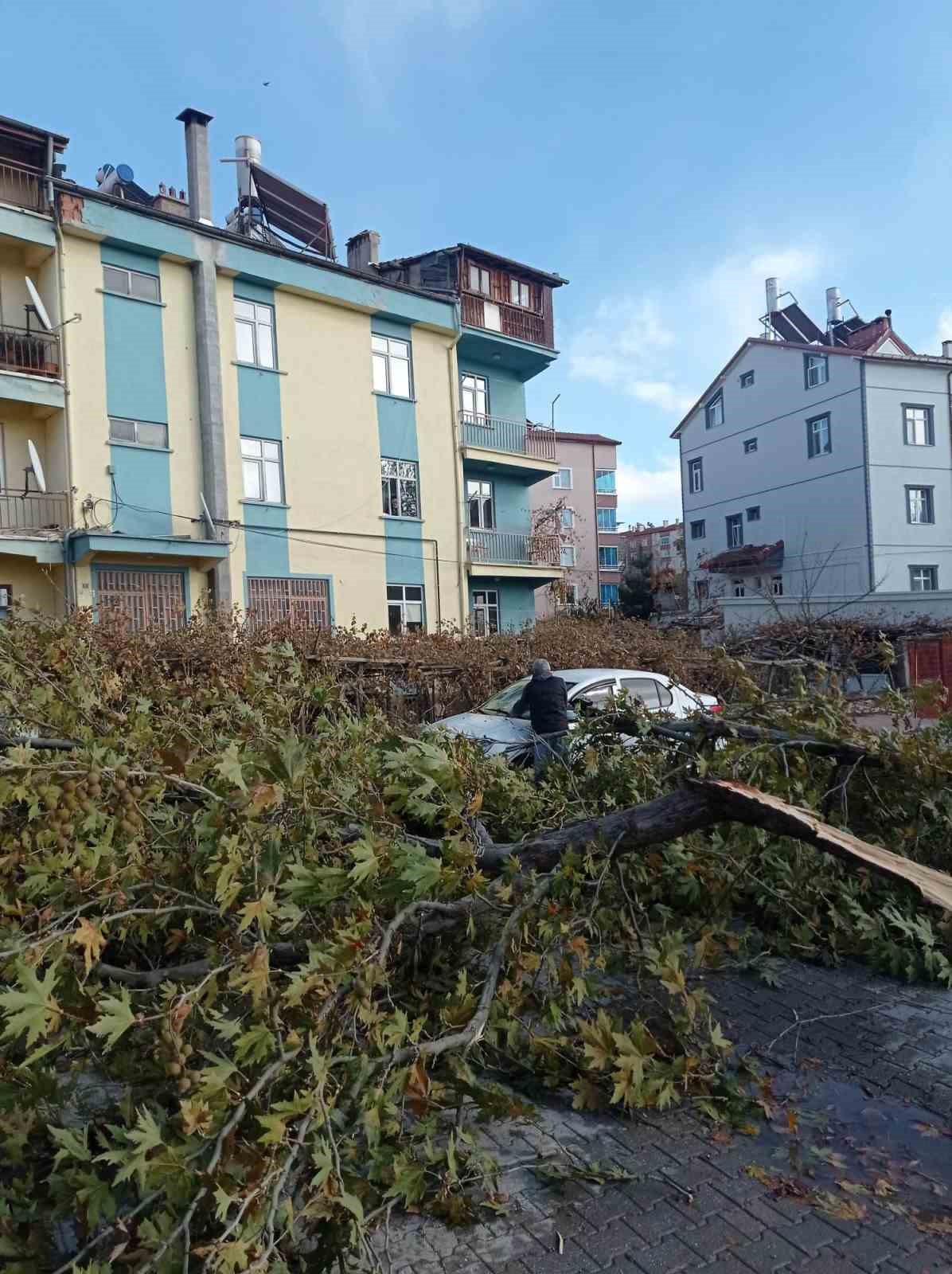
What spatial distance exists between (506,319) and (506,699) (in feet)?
61.0

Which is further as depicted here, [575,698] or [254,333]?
[254,333]

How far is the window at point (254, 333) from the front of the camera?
20156mm

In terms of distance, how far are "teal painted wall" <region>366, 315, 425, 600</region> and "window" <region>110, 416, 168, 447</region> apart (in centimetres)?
577

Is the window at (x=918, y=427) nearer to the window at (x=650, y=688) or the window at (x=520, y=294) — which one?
the window at (x=520, y=294)

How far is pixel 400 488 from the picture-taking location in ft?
75.8

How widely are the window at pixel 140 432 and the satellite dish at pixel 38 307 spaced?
79.2 inches

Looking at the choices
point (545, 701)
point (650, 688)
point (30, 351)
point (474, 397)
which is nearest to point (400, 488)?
point (474, 397)

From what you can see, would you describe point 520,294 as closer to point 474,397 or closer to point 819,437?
point 474,397

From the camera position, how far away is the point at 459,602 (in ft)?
78.4

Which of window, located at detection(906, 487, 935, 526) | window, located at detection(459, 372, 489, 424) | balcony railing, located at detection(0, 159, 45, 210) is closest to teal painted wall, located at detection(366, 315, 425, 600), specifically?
window, located at detection(459, 372, 489, 424)

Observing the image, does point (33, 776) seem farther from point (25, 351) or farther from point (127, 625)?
point (25, 351)

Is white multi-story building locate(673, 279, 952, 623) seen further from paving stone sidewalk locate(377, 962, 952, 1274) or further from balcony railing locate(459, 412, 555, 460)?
paving stone sidewalk locate(377, 962, 952, 1274)

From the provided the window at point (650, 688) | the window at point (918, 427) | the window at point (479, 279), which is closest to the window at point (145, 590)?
the window at point (650, 688)

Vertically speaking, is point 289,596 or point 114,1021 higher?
point 289,596
